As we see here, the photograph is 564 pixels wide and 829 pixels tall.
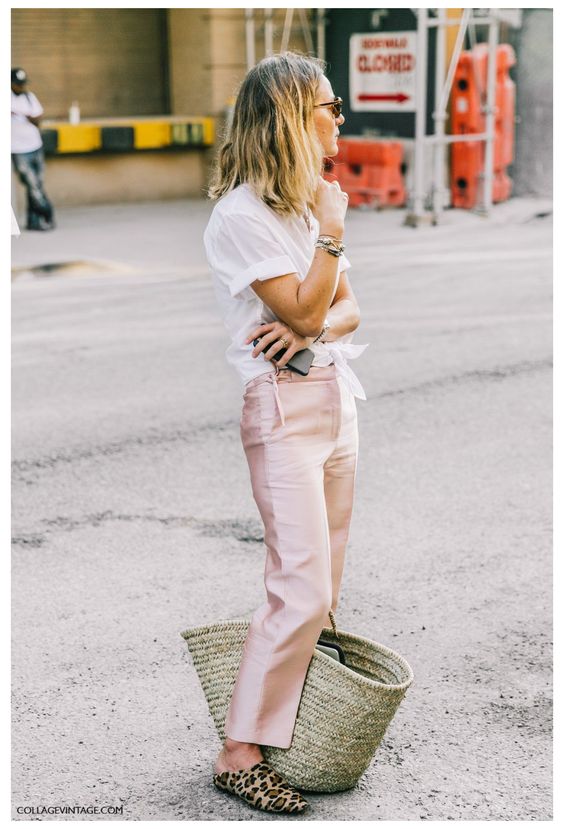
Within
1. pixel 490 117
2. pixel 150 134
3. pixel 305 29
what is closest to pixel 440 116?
pixel 490 117

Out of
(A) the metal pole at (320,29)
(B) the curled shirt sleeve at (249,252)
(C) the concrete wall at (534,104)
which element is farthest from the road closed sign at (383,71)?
(B) the curled shirt sleeve at (249,252)

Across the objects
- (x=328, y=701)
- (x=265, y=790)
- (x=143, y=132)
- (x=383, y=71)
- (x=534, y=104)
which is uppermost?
(x=383, y=71)

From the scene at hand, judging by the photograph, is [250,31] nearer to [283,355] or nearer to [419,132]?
[419,132]

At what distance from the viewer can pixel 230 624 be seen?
3156 millimetres

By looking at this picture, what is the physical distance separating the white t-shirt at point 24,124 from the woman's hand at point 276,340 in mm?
12036

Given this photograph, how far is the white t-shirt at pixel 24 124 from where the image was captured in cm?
1420

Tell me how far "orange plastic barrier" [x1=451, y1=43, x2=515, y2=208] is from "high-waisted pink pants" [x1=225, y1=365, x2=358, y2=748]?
524 inches

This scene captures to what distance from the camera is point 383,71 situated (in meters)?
16.3

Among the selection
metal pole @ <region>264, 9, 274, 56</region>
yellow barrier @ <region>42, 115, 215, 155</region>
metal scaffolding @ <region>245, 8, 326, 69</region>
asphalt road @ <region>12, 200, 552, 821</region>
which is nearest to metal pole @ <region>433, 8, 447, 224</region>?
metal scaffolding @ <region>245, 8, 326, 69</region>

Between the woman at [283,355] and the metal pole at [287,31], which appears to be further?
the metal pole at [287,31]

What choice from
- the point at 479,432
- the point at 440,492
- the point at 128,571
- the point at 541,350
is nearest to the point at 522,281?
the point at 541,350

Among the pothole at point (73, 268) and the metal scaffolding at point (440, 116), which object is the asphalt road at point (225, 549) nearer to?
the pothole at point (73, 268)

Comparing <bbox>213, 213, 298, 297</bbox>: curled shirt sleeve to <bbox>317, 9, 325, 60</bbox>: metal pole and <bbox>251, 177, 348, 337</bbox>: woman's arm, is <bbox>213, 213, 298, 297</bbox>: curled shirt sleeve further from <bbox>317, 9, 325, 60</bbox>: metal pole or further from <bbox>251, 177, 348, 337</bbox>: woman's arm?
<bbox>317, 9, 325, 60</bbox>: metal pole

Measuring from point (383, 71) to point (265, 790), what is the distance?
14.5 m
